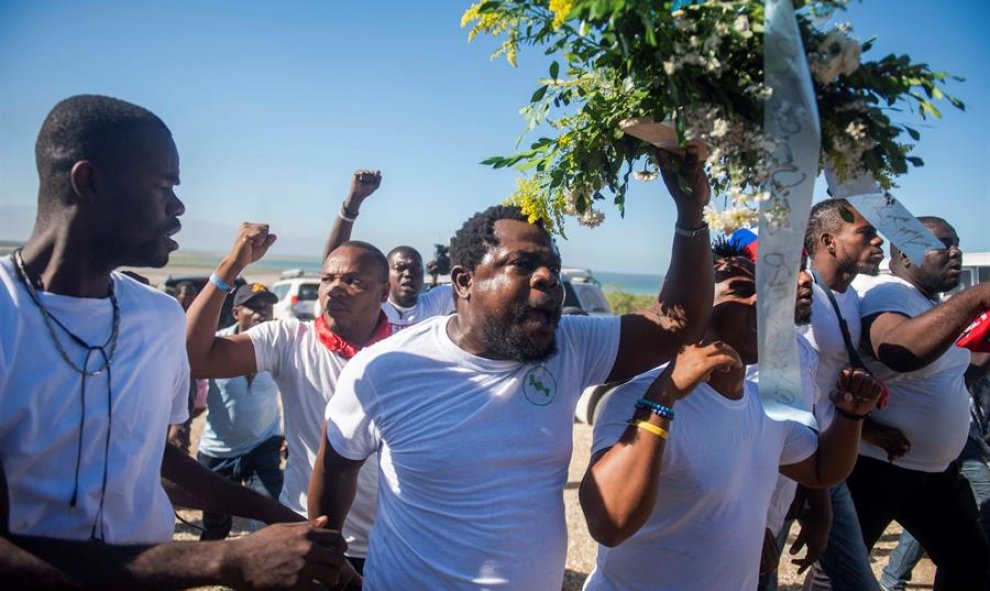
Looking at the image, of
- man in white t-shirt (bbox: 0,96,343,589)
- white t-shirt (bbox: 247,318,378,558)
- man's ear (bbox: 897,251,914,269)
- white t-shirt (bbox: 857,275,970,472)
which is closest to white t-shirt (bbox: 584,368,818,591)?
man in white t-shirt (bbox: 0,96,343,589)

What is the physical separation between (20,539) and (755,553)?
7.59ft

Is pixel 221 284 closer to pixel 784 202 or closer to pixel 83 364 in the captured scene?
pixel 83 364

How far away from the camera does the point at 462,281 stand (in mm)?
2846

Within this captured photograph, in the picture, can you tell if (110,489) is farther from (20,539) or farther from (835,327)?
(835,327)

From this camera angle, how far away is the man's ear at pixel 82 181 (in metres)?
2.14

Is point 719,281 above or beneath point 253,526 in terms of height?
above

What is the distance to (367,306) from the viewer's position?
12.9 feet

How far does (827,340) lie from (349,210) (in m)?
3.03

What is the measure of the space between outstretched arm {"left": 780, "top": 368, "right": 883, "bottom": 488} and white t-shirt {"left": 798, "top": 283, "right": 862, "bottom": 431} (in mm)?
973

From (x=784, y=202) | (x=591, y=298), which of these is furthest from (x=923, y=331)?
(x=591, y=298)

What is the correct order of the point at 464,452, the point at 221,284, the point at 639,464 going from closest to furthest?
the point at 639,464, the point at 464,452, the point at 221,284

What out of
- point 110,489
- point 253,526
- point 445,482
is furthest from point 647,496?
point 253,526

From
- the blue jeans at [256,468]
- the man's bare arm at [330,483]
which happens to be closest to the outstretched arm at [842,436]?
the man's bare arm at [330,483]

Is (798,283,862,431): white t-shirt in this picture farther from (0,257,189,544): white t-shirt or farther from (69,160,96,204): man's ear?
(69,160,96,204): man's ear
